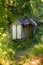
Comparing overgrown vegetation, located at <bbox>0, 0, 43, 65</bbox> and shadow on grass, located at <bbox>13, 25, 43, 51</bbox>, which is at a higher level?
A: overgrown vegetation, located at <bbox>0, 0, 43, 65</bbox>

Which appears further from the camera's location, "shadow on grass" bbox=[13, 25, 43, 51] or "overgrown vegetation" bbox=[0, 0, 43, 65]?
"shadow on grass" bbox=[13, 25, 43, 51]

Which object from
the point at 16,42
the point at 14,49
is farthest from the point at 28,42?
the point at 14,49

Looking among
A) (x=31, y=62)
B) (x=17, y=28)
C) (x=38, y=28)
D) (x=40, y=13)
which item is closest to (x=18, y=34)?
(x=17, y=28)

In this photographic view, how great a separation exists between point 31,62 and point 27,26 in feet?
33.3

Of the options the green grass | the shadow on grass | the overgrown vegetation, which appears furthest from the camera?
the shadow on grass

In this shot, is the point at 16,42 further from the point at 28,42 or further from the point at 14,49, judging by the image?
the point at 14,49

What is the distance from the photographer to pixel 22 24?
61.4ft

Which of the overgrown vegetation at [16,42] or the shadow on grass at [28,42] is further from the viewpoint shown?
the shadow on grass at [28,42]

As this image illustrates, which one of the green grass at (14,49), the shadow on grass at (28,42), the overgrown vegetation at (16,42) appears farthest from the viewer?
the shadow on grass at (28,42)

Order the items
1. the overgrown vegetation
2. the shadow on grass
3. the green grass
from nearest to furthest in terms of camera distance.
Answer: the overgrown vegetation → the green grass → the shadow on grass

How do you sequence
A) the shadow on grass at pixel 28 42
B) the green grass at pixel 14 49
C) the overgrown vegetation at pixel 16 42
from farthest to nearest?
1. the shadow on grass at pixel 28 42
2. the green grass at pixel 14 49
3. the overgrown vegetation at pixel 16 42

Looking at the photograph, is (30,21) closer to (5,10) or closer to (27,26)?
(27,26)

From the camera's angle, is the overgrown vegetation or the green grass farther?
the green grass

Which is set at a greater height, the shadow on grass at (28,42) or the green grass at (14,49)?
the green grass at (14,49)
